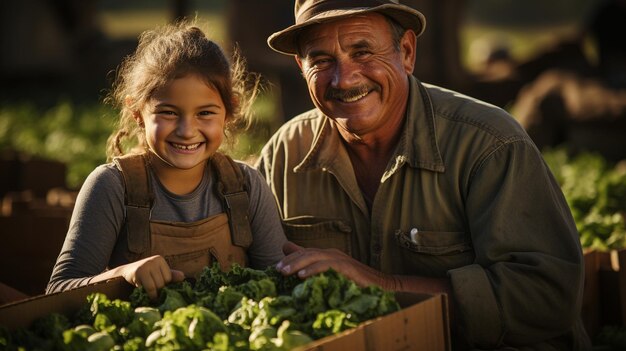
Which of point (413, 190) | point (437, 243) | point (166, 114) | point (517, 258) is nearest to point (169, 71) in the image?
point (166, 114)

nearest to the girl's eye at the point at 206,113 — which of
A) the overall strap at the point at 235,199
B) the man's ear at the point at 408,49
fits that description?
the overall strap at the point at 235,199

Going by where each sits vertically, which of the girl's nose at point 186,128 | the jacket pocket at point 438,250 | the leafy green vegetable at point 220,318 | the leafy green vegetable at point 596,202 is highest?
the girl's nose at point 186,128

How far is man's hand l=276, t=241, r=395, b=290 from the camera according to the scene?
3.13m

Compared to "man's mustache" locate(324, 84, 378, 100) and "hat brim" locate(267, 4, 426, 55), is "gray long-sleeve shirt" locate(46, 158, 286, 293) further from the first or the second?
"hat brim" locate(267, 4, 426, 55)

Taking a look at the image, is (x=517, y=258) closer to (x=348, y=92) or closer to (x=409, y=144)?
(x=409, y=144)

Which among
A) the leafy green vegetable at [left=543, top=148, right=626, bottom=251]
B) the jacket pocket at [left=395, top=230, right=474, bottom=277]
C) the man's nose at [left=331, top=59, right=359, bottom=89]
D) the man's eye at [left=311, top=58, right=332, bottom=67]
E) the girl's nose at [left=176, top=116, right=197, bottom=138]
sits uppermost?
the man's eye at [left=311, top=58, right=332, bottom=67]

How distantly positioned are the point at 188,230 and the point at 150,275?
62cm

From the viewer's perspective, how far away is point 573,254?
3578 millimetres

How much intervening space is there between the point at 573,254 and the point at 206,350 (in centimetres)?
183

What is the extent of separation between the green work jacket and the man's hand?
41 centimetres

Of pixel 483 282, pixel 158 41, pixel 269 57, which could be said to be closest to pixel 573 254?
pixel 483 282

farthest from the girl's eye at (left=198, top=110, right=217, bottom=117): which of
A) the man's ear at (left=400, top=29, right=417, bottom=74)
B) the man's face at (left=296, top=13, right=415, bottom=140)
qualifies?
the man's ear at (left=400, top=29, right=417, bottom=74)

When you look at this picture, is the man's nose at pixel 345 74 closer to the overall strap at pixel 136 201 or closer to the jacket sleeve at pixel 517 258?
the jacket sleeve at pixel 517 258

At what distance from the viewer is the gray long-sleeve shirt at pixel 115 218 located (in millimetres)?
3506
